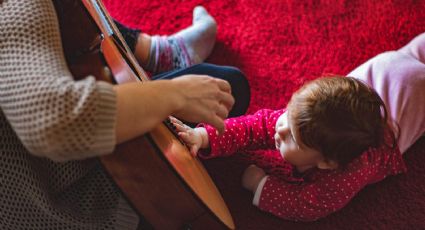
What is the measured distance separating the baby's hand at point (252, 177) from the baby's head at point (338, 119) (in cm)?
20

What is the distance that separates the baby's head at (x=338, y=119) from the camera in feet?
2.71

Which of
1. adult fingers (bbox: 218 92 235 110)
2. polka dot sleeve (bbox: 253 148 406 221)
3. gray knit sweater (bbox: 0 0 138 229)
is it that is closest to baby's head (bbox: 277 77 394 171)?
polka dot sleeve (bbox: 253 148 406 221)

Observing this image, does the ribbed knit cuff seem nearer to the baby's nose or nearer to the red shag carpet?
the baby's nose

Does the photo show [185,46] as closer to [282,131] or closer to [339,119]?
[282,131]

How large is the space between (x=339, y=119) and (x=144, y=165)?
1.33 feet

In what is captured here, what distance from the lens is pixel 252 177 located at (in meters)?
1.05

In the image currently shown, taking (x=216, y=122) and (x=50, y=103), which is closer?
(x=50, y=103)

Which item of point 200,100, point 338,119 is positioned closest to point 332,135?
point 338,119

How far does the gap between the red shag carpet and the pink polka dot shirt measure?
0.24 ft

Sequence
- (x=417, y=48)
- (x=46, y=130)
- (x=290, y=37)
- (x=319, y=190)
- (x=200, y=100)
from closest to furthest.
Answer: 1. (x=46, y=130)
2. (x=200, y=100)
3. (x=319, y=190)
4. (x=417, y=48)
5. (x=290, y=37)

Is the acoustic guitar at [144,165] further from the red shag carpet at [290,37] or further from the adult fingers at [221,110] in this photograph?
the red shag carpet at [290,37]

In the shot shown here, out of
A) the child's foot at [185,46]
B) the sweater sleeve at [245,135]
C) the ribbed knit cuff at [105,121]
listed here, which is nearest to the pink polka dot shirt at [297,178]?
the sweater sleeve at [245,135]

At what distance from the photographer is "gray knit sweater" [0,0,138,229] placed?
0.50 meters

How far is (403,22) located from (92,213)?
1.02m
